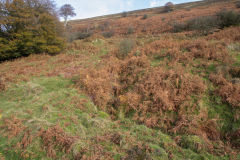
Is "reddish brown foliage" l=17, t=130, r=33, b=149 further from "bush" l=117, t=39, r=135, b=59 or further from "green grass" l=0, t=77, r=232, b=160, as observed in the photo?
"bush" l=117, t=39, r=135, b=59

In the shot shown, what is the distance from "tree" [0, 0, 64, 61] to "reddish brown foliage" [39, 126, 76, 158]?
34.7 ft

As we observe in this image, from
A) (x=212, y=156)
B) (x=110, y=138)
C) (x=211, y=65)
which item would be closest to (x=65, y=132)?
(x=110, y=138)

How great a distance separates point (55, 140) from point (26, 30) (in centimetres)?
1208

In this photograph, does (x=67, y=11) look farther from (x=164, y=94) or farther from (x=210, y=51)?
(x=164, y=94)

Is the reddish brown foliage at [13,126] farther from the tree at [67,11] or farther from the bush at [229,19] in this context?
the tree at [67,11]

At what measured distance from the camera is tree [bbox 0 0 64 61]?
401 inches

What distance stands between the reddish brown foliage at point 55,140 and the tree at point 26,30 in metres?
10.6

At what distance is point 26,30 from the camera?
35.8 ft

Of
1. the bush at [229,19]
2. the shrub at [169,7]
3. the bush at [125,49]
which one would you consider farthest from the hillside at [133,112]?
the shrub at [169,7]

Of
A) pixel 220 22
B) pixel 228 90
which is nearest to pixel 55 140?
pixel 228 90

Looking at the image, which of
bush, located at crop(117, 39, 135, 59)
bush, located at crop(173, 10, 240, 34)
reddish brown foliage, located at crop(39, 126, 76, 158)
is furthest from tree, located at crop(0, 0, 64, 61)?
bush, located at crop(173, 10, 240, 34)

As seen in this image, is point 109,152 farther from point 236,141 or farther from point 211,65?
point 211,65

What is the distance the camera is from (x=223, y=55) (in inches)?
237

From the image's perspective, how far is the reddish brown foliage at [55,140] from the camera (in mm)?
3096
